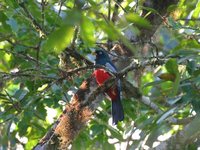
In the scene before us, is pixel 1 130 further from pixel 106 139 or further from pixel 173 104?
pixel 173 104

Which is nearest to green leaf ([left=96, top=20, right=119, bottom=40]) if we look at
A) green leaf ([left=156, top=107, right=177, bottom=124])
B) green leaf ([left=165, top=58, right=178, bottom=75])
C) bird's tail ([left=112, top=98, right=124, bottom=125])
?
green leaf ([left=165, top=58, right=178, bottom=75])

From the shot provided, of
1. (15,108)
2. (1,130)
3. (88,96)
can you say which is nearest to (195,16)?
(88,96)

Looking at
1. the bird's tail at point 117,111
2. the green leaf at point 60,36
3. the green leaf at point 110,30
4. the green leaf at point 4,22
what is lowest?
the green leaf at point 60,36

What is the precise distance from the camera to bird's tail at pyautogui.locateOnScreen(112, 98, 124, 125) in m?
3.74

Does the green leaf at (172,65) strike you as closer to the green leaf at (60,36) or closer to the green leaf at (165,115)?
the green leaf at (165,115)

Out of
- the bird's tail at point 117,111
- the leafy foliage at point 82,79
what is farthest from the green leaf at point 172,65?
the bird's tail at point 117,111

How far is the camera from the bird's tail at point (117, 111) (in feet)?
12.3

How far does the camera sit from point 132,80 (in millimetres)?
4168

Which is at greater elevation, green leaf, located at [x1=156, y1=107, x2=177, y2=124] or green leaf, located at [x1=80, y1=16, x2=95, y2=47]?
green leaf, located at [x1=156, y1=107, x2=177, y2=124]

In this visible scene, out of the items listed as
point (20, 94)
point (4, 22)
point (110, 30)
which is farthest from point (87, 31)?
point (20, 94)

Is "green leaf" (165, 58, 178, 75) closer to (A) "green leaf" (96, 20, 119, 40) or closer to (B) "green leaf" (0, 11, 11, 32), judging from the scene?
(A) "green leaf" (96, 20, 119, 40)

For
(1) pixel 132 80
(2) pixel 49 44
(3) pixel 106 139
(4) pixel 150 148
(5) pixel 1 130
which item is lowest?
(2) pixel 49 44

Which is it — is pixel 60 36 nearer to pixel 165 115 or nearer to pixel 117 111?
pixel 165 115

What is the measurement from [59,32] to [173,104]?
198cm
